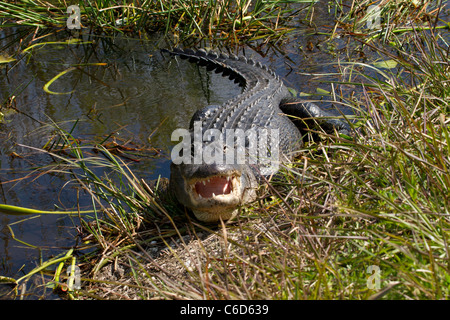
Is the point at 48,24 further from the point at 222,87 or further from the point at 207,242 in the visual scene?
the point at 207,242

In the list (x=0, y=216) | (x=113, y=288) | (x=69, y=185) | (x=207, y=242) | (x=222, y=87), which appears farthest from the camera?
(x=222, y=87)

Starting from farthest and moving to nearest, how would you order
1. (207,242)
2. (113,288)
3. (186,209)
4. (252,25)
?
(252,25) → (186,209) → (207,242) → (113,288)

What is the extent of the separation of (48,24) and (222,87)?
317cm

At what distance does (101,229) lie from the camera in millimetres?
3219

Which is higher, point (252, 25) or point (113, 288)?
point (252, 25)

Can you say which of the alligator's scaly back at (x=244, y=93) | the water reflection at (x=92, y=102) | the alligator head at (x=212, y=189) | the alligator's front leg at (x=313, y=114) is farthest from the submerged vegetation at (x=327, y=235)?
the alligator's scaly back at (x=244, y=93)

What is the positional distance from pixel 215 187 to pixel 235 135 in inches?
40.4

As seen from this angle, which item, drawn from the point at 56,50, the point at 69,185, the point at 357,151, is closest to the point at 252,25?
the point at 56,50

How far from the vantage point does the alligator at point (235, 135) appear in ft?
9.37

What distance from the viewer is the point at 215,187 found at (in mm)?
2965

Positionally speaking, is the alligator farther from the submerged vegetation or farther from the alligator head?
the submerged vegetation

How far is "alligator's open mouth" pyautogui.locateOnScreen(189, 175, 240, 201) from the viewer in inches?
113


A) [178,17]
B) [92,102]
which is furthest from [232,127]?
[178,17]

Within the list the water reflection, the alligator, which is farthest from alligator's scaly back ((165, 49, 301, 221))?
the water reflection
